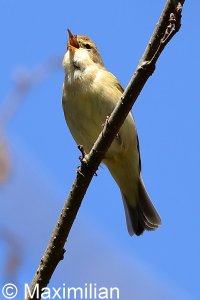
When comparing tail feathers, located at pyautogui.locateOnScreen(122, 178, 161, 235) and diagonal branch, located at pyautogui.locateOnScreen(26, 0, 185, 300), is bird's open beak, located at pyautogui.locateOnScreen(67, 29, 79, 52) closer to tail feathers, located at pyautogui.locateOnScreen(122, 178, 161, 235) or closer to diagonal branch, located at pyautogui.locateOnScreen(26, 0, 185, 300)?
tail feathers, located at pyautogui.locateOnScreen(122, 178, 161, 235)

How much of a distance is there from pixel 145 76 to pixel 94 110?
180 centimetres

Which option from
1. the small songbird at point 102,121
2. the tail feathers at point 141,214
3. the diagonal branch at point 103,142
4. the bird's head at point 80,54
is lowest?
the diagonal branch at point 103,142

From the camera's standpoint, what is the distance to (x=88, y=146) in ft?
15.2

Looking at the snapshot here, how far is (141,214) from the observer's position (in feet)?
16.5

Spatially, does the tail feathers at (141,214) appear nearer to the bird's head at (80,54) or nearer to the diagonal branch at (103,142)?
the bird's head at (80,54)

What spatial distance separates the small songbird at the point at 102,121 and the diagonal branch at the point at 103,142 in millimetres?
1463

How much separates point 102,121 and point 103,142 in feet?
5.00

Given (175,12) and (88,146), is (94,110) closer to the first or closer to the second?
(88,146)

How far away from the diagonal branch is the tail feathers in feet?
6.32

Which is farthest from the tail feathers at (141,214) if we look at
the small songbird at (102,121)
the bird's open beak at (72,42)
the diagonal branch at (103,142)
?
the diagonal branch at (103,142)

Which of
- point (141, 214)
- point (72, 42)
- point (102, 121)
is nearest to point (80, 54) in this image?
point (72, 42)

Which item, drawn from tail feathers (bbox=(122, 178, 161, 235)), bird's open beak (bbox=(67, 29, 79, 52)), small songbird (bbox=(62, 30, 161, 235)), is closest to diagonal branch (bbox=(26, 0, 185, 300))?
small songbird (bbox=(62, 30, 161, 235))

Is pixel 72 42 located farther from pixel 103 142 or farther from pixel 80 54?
pixel 103 142

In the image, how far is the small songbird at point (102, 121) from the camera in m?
4.52
